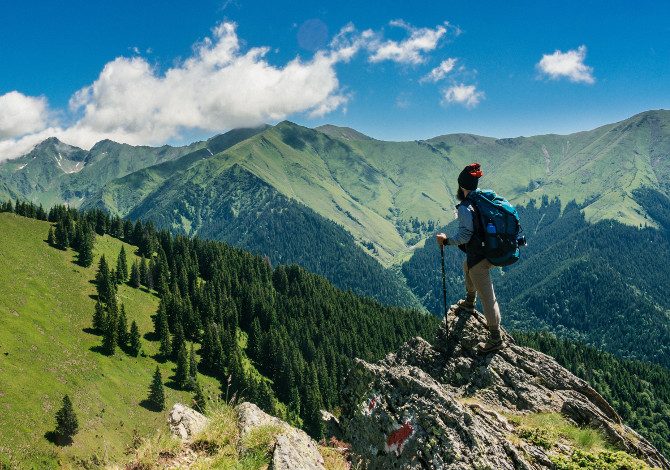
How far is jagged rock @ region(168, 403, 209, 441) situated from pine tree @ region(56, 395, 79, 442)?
90169 millimetres

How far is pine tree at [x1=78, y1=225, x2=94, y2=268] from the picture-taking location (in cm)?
15661

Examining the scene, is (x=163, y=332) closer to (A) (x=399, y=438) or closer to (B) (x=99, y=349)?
(B) (x=99, y=349)

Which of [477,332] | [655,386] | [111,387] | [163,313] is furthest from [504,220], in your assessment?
[655,386]

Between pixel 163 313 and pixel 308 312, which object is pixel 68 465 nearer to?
pixel 163 313

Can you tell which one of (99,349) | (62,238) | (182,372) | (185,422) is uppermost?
(62,238)

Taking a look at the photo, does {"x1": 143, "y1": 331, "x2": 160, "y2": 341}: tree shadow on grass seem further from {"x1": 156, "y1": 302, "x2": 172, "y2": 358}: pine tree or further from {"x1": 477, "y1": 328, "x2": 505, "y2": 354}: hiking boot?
{"x1": 477, "y1": 328, "x2": 505, "y2": 354}: hiking boot

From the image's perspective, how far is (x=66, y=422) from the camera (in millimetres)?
82500

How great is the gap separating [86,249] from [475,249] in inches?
6856

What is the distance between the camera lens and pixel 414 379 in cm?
934

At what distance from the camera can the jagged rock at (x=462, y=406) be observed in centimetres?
798

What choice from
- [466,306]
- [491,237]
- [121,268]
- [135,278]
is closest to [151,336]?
[135,278]

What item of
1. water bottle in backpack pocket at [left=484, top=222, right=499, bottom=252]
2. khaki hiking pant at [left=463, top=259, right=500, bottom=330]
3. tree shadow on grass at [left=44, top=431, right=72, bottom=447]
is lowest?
tree shadow on grass at [left=44, top=431, right=72, bottom=447]

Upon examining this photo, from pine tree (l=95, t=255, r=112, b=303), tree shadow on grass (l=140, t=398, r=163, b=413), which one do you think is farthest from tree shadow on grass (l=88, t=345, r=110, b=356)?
pine tree (l=95, t=255, r=112, b=303)

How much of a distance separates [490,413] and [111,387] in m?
117
